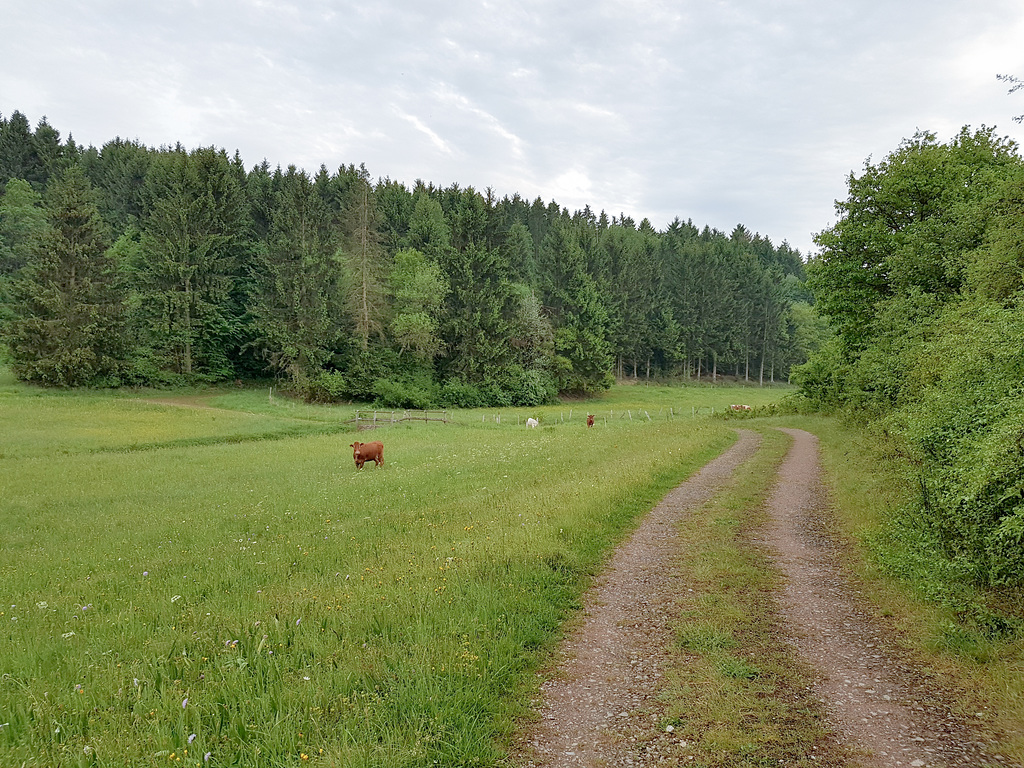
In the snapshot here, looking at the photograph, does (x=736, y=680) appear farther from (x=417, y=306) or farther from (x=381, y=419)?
(x=417, y=306)

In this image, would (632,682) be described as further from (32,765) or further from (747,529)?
(747,529)

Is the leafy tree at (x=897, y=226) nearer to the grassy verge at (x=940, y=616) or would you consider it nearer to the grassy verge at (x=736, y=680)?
the grassy verge at (x=940, y=616)

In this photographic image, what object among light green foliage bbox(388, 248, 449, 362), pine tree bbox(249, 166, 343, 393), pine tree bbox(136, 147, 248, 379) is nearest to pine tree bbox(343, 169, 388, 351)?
light green foliage bbox(388, 248, 449, 362)

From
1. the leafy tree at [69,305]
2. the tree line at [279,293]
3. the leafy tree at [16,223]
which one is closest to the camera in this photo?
the leafy tree at [69,305]

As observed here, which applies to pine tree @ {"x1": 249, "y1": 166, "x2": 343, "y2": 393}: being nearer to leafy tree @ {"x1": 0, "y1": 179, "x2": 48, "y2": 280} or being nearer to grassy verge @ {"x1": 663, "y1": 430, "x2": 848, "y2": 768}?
leafy tree @ {"x1": 0, "y1": 179, "x2": 48, "y2": 280}

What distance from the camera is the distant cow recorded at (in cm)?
2202

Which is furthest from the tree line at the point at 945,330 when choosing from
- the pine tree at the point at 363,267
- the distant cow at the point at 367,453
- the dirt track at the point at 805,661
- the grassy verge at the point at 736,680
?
the pine tree at the point at 363,267

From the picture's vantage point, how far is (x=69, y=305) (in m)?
48.3

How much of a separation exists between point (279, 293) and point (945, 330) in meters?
57.2

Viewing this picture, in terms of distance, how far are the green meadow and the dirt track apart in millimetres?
397

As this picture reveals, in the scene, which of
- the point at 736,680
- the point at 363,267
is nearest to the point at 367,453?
the point at 736,680

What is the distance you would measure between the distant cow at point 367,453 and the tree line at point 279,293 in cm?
3251

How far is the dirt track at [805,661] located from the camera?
439 cm

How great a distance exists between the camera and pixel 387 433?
34.9 meters
